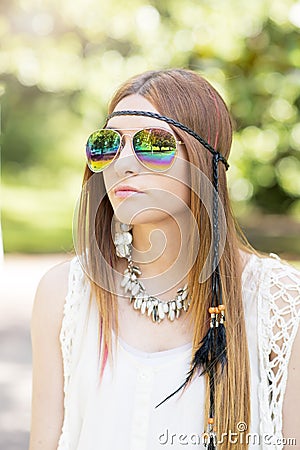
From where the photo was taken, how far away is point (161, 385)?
1.68m

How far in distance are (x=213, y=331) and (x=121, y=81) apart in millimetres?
4004

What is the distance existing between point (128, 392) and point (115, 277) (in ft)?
0.88

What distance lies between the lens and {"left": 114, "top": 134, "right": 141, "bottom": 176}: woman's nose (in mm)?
1640

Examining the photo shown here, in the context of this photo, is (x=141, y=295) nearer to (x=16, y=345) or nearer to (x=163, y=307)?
(x=163, y=307)

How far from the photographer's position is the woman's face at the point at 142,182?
1638mm

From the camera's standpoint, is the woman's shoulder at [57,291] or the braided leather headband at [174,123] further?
the woman's shoulder at [57,291]

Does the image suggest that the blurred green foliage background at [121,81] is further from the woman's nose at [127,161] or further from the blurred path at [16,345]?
the woman's nose at [127,161]

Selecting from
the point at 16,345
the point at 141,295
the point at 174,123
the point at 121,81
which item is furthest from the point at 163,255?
the point at 121,81

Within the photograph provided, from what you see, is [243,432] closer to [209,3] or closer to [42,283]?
[42,283]

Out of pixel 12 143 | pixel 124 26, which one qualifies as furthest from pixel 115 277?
pixel 12 143

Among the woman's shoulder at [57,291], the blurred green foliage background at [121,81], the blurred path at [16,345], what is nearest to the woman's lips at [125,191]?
the woman's shoulder at [57,291]

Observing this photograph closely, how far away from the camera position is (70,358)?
176cm

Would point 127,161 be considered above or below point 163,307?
above

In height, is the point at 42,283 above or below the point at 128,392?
above
